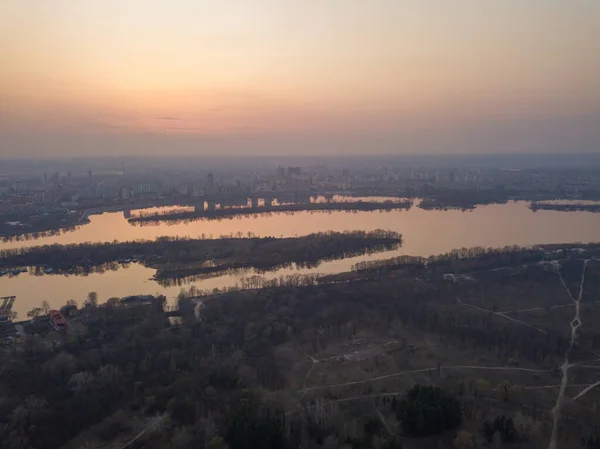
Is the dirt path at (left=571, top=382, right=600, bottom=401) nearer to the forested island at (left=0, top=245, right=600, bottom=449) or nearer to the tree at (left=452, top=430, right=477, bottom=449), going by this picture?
the forested island at (left=0, top=245, right=600, bottom=449)

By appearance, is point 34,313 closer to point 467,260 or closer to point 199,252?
point 199,252

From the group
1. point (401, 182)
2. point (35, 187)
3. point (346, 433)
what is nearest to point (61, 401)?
point (346, 433)

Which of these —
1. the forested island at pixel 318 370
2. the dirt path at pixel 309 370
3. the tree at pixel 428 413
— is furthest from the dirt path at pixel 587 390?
the dirt path at pixel 309 370

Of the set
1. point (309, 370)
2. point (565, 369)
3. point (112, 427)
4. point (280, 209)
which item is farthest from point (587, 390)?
point (280, 209)

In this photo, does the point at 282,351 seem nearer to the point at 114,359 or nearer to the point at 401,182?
the point at 114,359

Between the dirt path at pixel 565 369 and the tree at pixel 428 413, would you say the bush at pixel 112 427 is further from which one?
the dirt path at pixel 565 369

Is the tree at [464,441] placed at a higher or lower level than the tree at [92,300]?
lower

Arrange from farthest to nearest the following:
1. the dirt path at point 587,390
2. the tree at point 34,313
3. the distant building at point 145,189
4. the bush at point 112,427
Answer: the distant building at point 145,189
the tree at point 34,313
the dirt path at point 587,390
the bush at point 112,427
